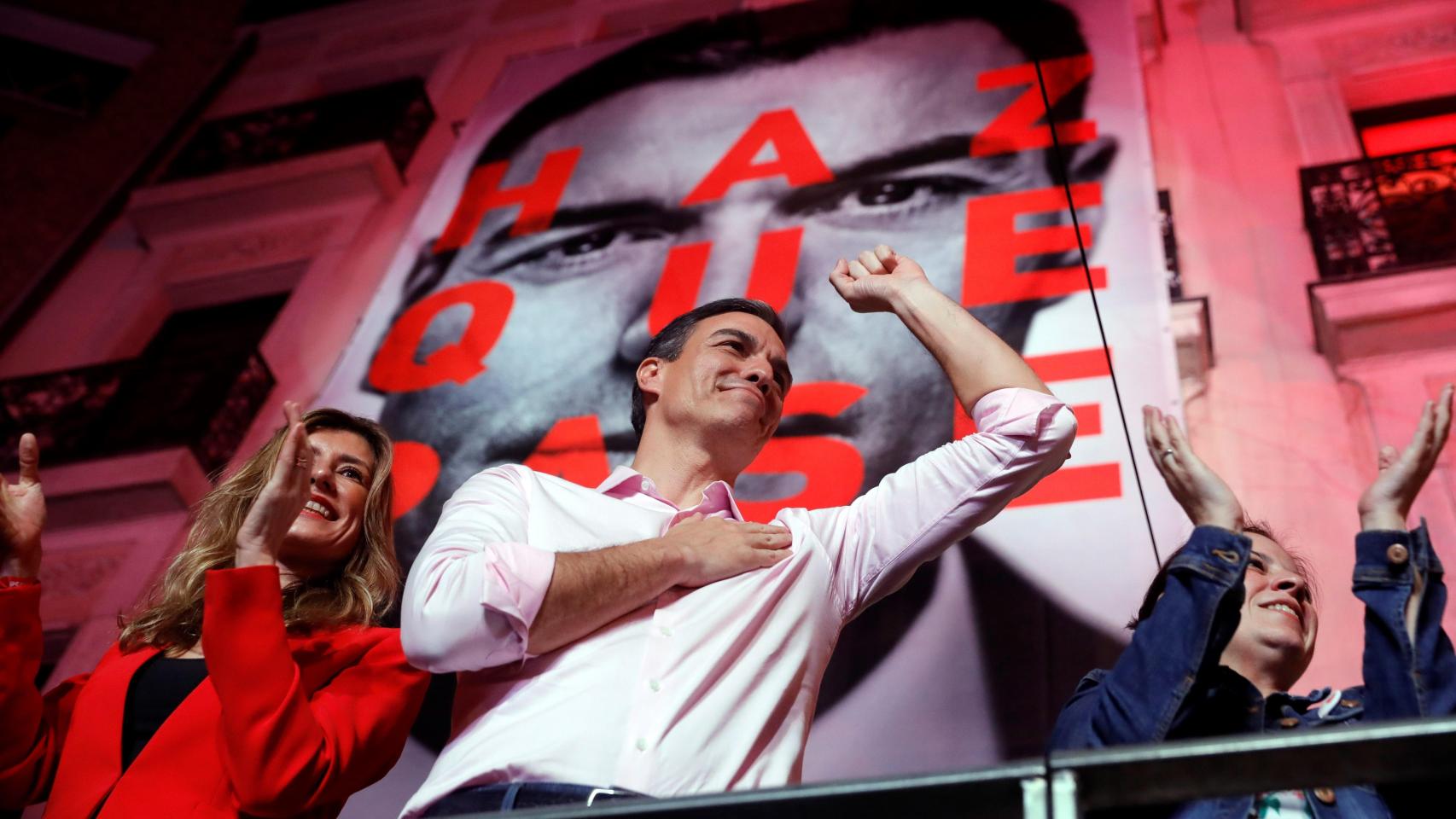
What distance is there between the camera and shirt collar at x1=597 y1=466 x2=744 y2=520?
1879 millimetres

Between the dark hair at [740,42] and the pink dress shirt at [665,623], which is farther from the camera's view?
the dark hair at [740,42]

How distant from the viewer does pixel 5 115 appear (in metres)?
5.03

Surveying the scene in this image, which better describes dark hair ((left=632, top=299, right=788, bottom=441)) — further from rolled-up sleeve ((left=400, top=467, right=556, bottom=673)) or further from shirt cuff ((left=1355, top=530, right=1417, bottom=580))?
shirt cuff ((left=1355, top=530, right=1417, bottom=580))

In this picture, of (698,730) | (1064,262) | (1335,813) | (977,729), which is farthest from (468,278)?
(1335,813)

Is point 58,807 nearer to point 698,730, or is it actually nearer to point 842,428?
point 698,730

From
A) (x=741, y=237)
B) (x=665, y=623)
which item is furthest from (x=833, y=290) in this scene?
(x=665, y=623)

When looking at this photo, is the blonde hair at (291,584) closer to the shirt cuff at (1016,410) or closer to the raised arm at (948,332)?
the raised arm at (948,332)

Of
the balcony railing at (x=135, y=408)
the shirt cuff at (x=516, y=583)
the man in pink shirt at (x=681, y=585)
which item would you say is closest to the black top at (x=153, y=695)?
the man in pink shirt at (x=681, y=585)

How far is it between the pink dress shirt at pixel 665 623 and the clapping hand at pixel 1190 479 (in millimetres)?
149

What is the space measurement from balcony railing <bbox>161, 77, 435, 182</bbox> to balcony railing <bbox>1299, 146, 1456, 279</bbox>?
2.50m

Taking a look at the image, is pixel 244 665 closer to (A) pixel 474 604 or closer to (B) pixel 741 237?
(A) pixel 474 604

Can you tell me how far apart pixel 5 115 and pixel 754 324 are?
3.95 m

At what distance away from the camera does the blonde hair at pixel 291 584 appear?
6.29 ft

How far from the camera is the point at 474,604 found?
1512 millimetres
